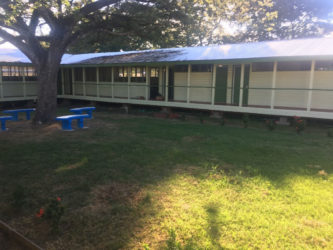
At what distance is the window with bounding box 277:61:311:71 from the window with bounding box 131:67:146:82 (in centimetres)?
747

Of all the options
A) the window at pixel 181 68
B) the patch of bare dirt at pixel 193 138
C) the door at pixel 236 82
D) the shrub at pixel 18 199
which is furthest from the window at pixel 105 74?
the shrub at pixel 18 199

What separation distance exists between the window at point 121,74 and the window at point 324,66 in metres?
10.3

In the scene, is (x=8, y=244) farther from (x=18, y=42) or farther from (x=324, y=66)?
(x=324, y=66)

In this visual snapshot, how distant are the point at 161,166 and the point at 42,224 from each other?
2817 millimetres

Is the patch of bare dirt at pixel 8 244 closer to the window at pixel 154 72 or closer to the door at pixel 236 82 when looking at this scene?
the door at pixel 236 82

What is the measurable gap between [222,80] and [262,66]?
2.02 meters

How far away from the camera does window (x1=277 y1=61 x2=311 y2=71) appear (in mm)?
A: 12023

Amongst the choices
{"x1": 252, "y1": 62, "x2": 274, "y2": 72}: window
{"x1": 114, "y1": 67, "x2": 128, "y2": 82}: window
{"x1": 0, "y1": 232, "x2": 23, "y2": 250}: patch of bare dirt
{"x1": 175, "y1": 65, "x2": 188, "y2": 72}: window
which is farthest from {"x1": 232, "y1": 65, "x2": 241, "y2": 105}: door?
{"x1": 0, "y1": 232, "x2": 23, "y2": 250}: patch of bare dirt

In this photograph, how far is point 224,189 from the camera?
16.4 feet

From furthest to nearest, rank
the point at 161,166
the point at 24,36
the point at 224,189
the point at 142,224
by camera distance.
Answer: the point at 24,36 → the point at 161,166 → the point at 224,189 → the point at 142,224

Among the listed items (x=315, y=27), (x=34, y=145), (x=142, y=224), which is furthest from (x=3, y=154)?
(x=315, y=27)

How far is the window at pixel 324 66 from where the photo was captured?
453 inches

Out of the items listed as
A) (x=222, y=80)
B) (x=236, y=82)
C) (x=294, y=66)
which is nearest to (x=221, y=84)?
(x=222, y=80)

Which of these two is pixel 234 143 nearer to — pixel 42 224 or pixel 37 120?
pixel 42 224
